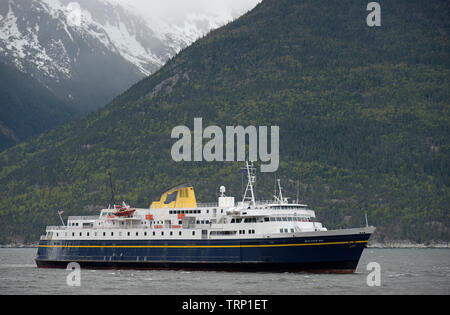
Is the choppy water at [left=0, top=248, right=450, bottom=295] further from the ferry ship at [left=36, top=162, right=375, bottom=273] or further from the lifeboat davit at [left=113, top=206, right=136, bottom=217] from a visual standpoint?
the lifeboat davit at [left=113, top=206, right=136, bottom=217]

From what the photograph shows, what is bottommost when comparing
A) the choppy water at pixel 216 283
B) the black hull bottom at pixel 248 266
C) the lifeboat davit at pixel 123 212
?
the choppy water at pixel 216 283

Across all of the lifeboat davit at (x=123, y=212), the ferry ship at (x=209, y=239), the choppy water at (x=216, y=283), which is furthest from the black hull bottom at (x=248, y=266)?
the lifeboat davit at (x=123, y=212)

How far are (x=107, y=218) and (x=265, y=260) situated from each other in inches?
861

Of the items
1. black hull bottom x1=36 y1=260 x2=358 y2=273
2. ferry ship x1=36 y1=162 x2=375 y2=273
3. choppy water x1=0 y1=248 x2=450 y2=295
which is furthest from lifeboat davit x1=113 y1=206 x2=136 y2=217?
choppy water x1=0 y1=248 x2=450 y2=295

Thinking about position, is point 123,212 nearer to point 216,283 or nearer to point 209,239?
point 209,239

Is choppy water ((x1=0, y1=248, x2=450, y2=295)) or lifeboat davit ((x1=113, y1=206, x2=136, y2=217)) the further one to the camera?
lifeboat davit ((x1=113, y1=206, x2=136, y2=217))

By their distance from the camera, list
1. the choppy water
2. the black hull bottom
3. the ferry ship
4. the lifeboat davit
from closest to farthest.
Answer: the choppy water
the ferry ship
the black hull bottom
the lifeboat davit

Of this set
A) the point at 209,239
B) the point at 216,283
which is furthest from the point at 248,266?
the point at 216,283

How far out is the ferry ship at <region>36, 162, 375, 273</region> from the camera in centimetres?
8719

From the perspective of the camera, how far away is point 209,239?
91188mm

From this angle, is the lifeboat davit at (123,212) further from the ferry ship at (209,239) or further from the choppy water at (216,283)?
the choppy water at (216,283)

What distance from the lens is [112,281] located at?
85125mm

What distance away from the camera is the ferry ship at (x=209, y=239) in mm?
87188
